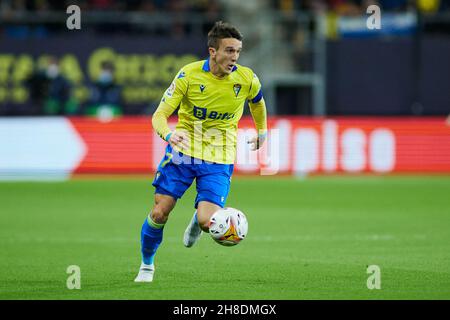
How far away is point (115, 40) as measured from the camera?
25.5m

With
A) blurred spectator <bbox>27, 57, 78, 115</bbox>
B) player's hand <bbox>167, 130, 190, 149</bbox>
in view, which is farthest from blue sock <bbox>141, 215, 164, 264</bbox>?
blurred spectator <bbox>27, 57, 78, 115</bbox>

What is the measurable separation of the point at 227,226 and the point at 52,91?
16792 mm

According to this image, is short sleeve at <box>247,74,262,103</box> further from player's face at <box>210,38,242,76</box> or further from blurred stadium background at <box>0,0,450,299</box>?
blurred stadium background at <box>0,0,450,299</box>

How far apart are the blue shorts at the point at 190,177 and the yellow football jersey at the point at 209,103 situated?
3.5 inches

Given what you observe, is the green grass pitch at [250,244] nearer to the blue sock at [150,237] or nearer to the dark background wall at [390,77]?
the blue sock at [150,237]

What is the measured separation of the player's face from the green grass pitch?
6.53 feet

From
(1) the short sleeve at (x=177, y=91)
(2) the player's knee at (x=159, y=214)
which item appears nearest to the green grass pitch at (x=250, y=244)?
(2) the player's knee at (x=159, y=214)

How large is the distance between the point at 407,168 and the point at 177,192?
14798 mm

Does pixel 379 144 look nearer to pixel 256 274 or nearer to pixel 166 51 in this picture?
pixel 166 51

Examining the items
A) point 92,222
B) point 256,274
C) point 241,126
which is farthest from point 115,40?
point 256,274

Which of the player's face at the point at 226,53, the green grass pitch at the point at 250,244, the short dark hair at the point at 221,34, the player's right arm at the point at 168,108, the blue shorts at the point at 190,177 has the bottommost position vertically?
the green grass pitch at the point at 250,244

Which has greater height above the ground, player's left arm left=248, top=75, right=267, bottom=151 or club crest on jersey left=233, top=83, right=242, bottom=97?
club crest on jersey left=233, top=83, right=242, bottom=97

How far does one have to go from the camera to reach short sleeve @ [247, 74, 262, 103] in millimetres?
9422

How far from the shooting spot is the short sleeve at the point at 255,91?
942 cm
